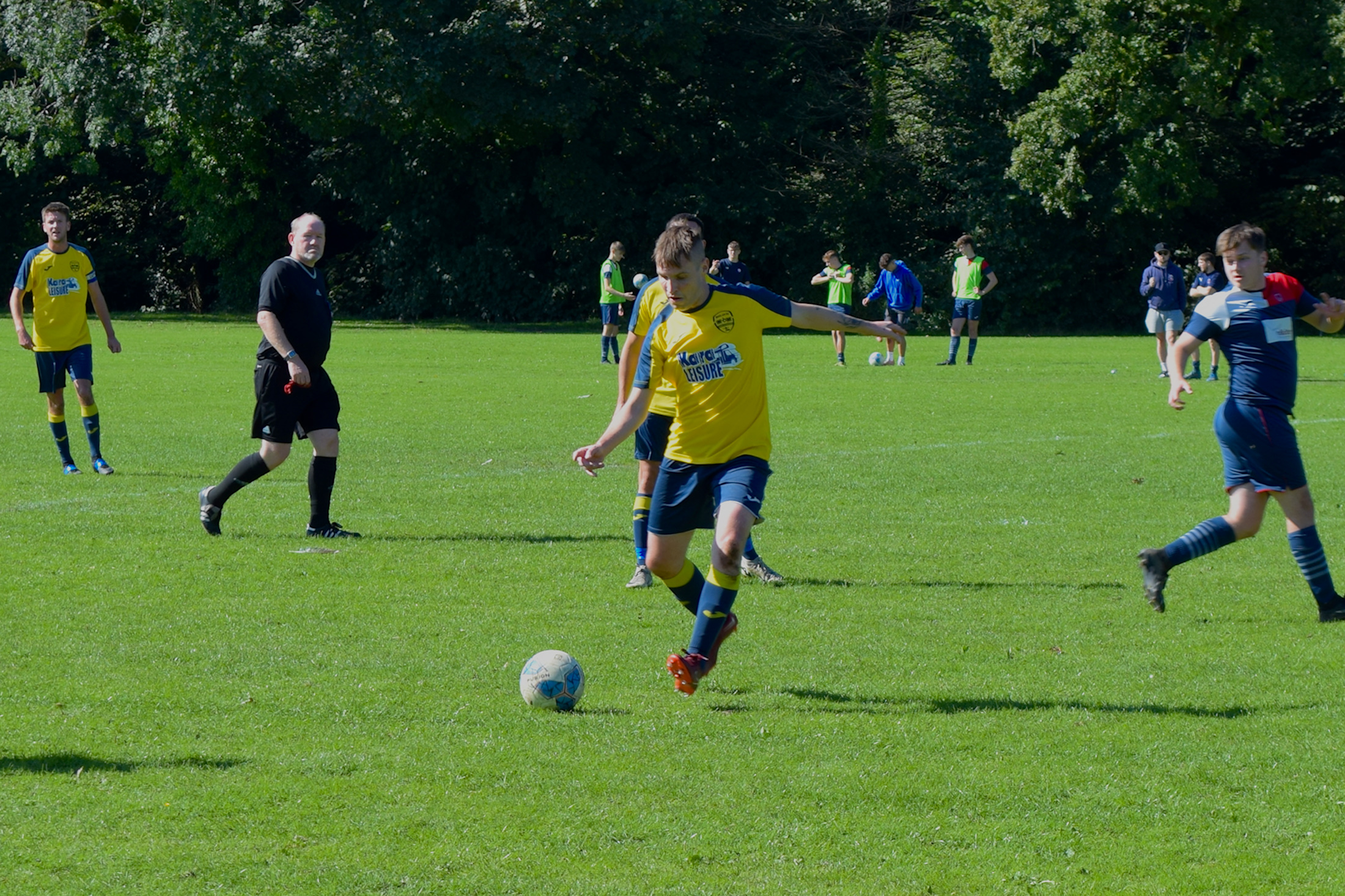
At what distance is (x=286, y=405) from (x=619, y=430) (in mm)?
3846

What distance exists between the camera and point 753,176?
41.2 m

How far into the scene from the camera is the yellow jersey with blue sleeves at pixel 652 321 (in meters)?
7.42

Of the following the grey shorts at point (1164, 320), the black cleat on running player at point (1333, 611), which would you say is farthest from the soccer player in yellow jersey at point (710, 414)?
the grey shorts at point (1164, 320)

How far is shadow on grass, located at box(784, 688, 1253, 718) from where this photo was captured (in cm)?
584

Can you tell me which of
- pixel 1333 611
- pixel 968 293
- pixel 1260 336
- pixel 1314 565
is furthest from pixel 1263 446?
pixel 968 293

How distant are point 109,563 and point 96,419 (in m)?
4.54

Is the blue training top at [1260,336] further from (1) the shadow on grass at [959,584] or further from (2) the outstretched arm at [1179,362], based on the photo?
(1) the shadow on grass at [959,584]

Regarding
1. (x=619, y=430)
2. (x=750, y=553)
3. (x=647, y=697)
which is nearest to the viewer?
(x=647, y=697)

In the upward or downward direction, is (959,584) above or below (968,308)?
below

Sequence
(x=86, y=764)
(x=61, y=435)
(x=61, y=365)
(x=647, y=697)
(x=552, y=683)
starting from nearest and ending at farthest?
(x=86, y=764) < (x=552, y=683) < (x=647, y=697) < (x=61, y=365) < (x=61, y=435)

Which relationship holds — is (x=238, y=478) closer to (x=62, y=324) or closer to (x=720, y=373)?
(x=62, y=324)

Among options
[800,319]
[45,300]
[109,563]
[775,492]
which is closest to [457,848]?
[800,319]

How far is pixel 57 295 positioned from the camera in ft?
40.9

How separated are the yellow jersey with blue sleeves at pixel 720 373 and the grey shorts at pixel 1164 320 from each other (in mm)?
16827
